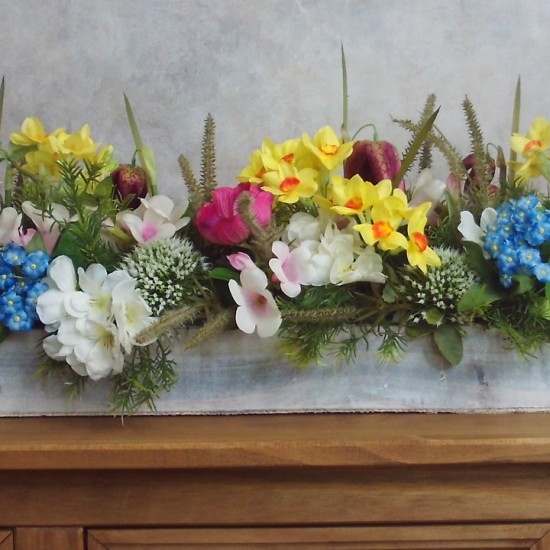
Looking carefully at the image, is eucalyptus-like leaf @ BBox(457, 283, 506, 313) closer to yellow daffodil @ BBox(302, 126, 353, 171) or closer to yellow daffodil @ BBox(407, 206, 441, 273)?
yellow daffodil @ BBox(407, 206, 441, 273)

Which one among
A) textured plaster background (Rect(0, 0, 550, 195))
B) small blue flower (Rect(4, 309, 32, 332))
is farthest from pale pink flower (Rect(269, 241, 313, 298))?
textured plaster background (Rect(0, 0, 550, 195))

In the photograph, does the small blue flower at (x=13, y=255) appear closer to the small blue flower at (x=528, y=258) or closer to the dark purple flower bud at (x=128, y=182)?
the dark purple flower bud at (x=128, y=182)

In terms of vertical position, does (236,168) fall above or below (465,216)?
above

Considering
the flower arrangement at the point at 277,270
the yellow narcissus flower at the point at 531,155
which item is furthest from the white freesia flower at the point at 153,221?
the yellow narcissus flower at the point at 531,155

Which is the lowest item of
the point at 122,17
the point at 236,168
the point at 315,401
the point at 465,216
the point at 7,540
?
the point at 7,540

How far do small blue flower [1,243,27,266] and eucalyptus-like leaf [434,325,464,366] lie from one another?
364mm

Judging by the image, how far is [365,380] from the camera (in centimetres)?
60

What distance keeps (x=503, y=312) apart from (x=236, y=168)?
48cm

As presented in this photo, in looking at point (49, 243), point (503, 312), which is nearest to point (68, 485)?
point (49, 243)

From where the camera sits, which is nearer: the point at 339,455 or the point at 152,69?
the point at 339,455

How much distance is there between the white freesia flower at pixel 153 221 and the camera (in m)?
0.64

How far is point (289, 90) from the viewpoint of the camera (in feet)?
3.18

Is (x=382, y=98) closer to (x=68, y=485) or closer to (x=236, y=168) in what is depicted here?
(x=236, y=168)

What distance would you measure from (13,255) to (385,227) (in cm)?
32
